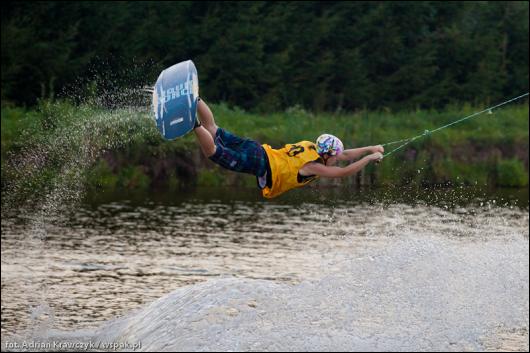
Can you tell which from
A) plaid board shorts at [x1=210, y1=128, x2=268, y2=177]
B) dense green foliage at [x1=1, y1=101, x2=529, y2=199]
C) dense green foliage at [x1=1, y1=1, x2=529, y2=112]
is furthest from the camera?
dense green foliage at [x1=1, y1=1, x2=529, y2=112]

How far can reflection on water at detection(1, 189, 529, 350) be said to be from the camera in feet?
46.3

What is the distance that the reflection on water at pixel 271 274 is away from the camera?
14125 millimetres

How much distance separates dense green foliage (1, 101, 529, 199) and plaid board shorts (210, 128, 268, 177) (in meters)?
8.22

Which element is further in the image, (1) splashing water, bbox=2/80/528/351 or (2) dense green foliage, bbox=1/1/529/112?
(2) dense green foliage, bbox=1/1/529/112

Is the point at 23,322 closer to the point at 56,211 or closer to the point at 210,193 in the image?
the point at 56,211

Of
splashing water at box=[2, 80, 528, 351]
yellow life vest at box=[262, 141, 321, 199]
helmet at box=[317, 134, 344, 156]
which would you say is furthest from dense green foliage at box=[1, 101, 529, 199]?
helmet at box=[317, 134, 344, 156]

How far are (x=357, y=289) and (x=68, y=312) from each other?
3639 mm

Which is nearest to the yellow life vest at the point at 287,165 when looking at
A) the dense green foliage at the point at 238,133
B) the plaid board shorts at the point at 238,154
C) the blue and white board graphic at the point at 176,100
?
the plaid board shorts at the point at 238,154

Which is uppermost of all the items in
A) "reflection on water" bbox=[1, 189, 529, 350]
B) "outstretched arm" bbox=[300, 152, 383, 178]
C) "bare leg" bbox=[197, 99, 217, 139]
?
"bare leg" bbox=[197, 99, 217, 139]

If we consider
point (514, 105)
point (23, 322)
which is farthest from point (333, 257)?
point (514, 105)

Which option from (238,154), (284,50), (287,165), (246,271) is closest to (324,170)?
(287,165)

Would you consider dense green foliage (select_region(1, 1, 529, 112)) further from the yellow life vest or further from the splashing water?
the yellow life vest

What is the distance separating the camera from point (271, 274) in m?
18.2

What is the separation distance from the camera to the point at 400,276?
16.8 meters
